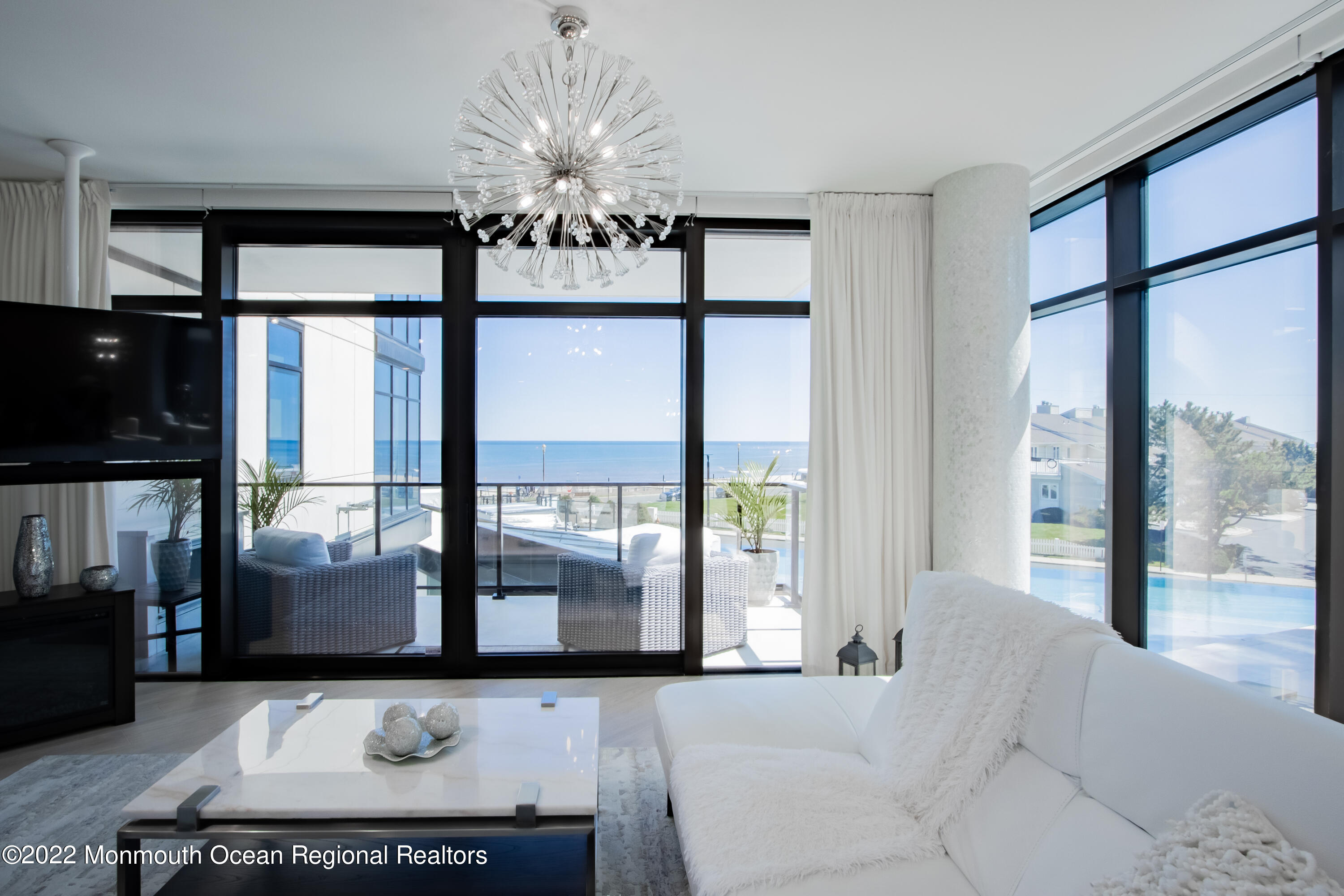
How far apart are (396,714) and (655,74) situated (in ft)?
Answer: 8.12

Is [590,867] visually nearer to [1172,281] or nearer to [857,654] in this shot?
[857,654]

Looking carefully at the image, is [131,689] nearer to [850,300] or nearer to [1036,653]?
[1036,653]

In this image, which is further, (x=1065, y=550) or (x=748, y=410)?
(x=748, y=410)

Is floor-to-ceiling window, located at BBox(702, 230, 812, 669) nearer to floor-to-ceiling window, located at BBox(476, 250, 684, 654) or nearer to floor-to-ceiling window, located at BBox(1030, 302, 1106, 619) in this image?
floor-to-ceiling window, located at BBox(476, 250, 684, 654)

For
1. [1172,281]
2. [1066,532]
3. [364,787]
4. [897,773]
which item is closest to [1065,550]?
[1066,532]

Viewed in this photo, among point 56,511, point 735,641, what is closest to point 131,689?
point 56,511

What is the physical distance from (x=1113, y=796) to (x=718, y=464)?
8.89ft

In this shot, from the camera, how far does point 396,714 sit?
78.8 inches

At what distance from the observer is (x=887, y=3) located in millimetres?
2113

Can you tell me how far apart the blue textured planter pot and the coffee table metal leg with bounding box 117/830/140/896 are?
2543 millimetres

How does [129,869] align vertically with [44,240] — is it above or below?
below

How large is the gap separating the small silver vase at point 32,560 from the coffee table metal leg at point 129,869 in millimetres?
2045

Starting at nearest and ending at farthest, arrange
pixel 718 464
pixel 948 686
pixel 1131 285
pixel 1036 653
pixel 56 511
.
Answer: pixel 1036 653, pixel 948 686, pixel 1131 285, pixel 56 511, pixel 718 464

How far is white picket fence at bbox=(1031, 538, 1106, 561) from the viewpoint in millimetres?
3299
